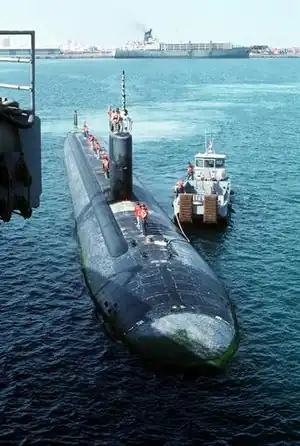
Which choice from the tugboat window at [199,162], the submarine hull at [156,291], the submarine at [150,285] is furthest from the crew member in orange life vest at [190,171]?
the submarine hull at [156,291]

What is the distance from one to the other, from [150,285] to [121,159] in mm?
14087

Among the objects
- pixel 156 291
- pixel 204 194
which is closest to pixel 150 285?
pixel 156 291

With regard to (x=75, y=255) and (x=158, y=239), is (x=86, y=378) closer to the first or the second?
(x=158, y=239)

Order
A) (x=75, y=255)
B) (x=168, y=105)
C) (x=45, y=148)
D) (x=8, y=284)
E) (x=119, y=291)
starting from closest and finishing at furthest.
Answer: (x=119, y=291)
(x=8, y=284)
(x=75, y=255)
(x=45, y=148)
(x=168, y=105)

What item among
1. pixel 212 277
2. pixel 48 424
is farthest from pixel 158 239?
pixel 48 424

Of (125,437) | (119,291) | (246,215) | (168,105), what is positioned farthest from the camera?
(168,105)

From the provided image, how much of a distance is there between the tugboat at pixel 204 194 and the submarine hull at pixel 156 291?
23.4ft

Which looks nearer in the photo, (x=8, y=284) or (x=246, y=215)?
(x=8, y=284)

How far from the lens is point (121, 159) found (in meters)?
41.1

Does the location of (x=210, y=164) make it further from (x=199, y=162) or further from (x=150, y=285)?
(x=150, y=285)

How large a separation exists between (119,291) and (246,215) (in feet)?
85.0

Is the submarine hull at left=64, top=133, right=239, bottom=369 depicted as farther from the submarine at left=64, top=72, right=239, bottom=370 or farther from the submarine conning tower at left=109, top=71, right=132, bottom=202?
the submarine conning tower at left=109, top=71, right=132, bottom=202

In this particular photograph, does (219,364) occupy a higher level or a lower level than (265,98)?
lower

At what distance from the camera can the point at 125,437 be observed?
74.4 feet
